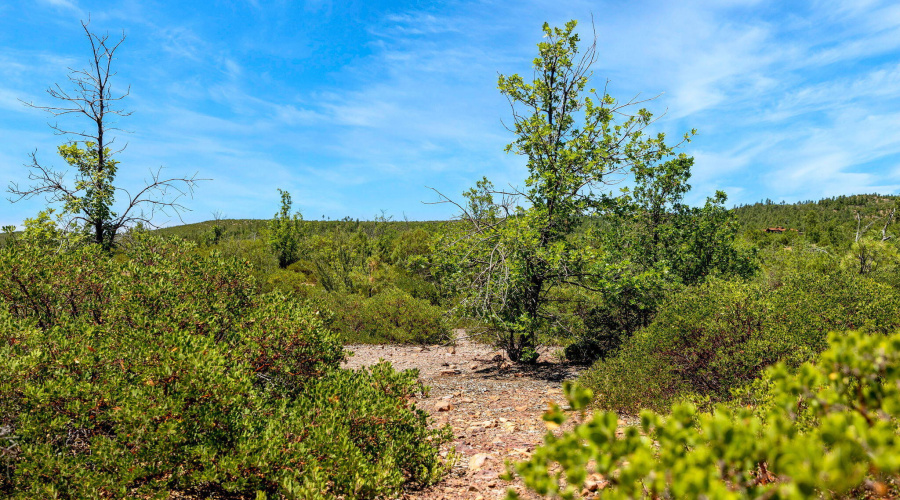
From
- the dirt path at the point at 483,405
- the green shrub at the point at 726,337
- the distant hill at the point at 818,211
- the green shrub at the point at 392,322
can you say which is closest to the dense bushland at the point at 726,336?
the green shrub at the point at 726,337

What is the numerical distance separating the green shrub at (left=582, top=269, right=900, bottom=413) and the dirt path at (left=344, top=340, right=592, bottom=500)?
1.43 metres

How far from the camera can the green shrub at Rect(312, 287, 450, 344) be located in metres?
17.0

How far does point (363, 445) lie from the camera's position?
4.70 meters

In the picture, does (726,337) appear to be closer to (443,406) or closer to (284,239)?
(443,406)

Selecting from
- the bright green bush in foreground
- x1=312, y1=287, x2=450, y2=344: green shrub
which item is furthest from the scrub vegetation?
x1=312, y1=287, x2=450, y2=344: green shrub

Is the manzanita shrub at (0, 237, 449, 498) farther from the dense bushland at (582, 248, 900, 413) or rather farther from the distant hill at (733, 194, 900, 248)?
the distant hill at (733, 194, 900, 248)

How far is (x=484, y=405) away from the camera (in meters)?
8.23

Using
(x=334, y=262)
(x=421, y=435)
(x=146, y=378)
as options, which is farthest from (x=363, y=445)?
(x=334, y=262)

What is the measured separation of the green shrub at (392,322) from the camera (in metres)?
17.0

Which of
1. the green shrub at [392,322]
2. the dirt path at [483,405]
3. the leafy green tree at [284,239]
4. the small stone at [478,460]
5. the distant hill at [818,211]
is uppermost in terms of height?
the distant hill at [818,211]

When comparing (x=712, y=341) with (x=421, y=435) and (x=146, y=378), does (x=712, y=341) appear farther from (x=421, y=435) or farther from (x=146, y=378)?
(x=146, y=378)

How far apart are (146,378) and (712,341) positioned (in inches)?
280

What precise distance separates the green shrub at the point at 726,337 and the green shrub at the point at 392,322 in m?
9.58

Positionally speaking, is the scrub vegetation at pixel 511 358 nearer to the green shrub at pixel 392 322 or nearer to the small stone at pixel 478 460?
the small stone at pixel 478 460
